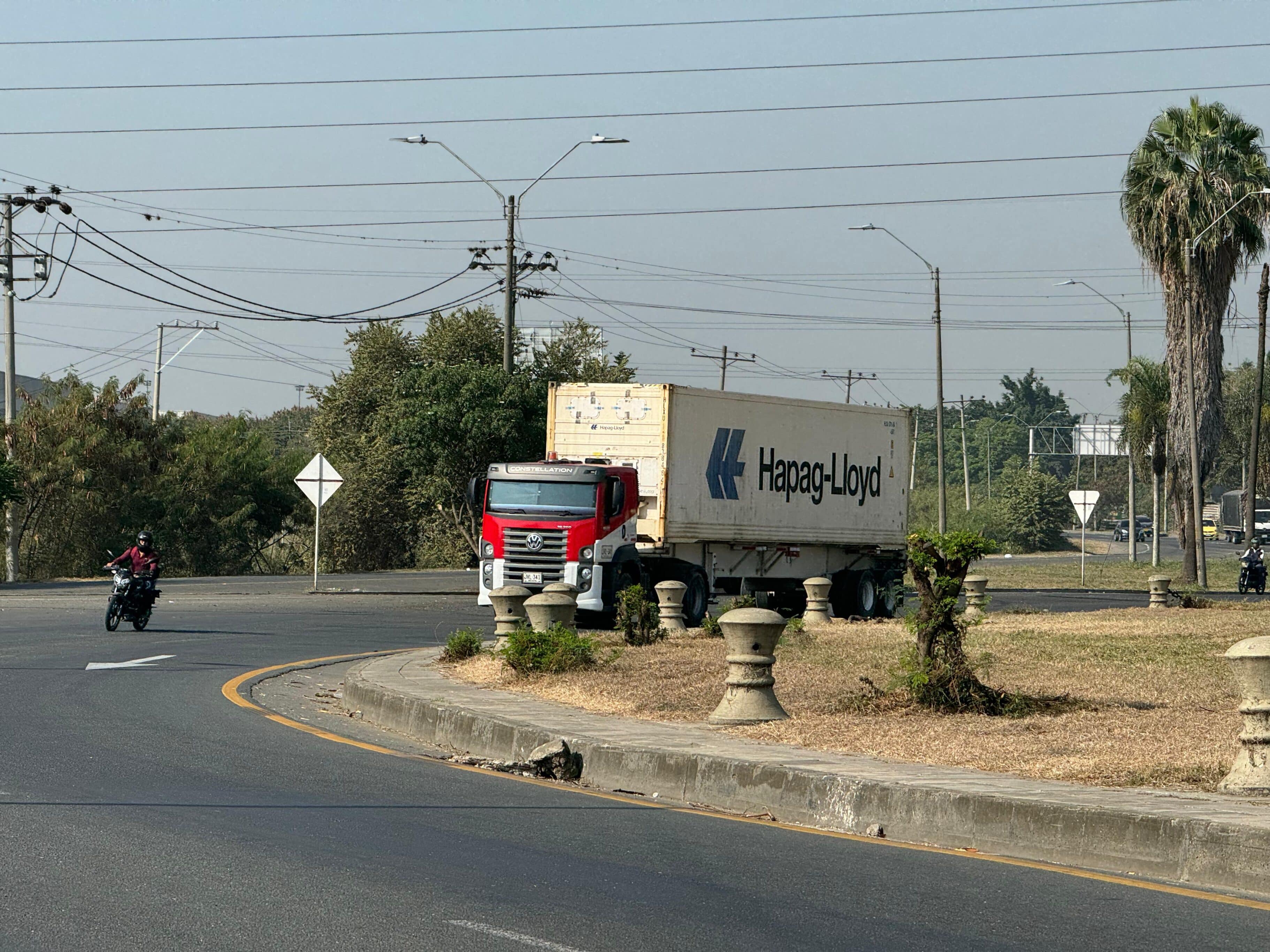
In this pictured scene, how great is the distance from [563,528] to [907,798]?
15752 millimetres

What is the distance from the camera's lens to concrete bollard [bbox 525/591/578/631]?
1672cm

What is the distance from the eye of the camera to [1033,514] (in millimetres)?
96500

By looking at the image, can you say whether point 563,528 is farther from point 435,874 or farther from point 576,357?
point 576,357

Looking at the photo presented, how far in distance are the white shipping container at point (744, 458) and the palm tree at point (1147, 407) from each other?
2542 centimetres

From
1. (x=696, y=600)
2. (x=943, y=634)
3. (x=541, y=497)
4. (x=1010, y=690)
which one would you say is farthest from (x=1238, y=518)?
(x=943, y=634)

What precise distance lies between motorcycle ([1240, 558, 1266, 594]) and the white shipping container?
47.9ft

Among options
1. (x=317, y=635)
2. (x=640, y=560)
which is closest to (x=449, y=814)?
(x=317, y=635)

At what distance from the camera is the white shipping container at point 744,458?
1006 inches

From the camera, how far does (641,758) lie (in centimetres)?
1035

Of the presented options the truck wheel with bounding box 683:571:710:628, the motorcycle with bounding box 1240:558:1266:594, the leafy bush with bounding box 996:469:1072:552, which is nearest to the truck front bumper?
the truck wheel with bounding box 683:571:710:628

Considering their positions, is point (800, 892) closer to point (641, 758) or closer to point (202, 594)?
point (641, 758)

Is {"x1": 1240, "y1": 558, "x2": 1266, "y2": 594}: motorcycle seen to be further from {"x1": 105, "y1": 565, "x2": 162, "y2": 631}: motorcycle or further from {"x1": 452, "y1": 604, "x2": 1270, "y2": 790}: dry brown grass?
{"x1": 105, "y1": 565, "x2": 162, "y2": 631}: motorcycle

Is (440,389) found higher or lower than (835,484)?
higher

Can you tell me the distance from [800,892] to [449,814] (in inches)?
104
